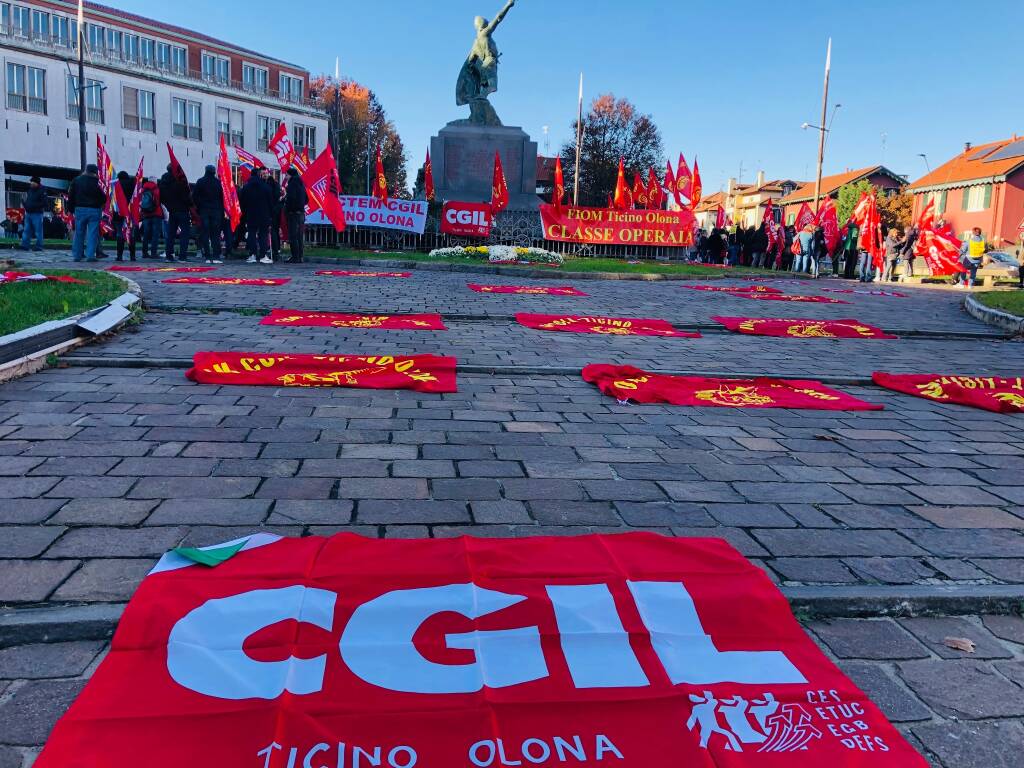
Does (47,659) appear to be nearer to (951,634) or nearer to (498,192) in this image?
(951,634)

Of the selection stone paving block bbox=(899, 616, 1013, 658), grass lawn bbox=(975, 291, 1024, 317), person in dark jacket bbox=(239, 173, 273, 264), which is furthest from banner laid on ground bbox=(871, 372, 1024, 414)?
person in dark jacket bbox=(239, 173, 273, 264)

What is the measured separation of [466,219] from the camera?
83.3 feet

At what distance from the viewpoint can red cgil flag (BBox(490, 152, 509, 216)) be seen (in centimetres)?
2440

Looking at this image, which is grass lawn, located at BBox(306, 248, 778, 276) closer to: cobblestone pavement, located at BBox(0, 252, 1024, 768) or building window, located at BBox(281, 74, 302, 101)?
cobblestone pavement, located at BBox(0, 252, 1024, 768)

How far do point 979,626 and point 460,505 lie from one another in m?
2.01

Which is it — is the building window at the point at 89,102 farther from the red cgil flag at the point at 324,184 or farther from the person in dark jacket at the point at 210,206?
the person in dark jacket at the point at 210,206

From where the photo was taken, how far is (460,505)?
3.52 m

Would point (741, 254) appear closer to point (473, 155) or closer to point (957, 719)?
point (473, 155)

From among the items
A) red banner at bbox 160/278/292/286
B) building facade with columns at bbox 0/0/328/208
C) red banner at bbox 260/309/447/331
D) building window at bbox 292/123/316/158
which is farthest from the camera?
building window at bbox 292/123/316/158

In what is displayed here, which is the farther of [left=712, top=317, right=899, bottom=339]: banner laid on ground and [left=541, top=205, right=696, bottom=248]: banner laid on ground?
[left=541, top=205, right=696, bottom=248]: banner laid on ground

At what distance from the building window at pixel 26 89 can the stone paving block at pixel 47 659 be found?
1832 inches

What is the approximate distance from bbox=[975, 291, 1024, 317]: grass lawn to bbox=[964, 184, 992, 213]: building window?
1870 inches

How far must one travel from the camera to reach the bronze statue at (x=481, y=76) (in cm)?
2777

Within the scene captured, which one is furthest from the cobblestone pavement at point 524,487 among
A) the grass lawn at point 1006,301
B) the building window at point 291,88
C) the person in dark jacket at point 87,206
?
the building window at point 291,88
